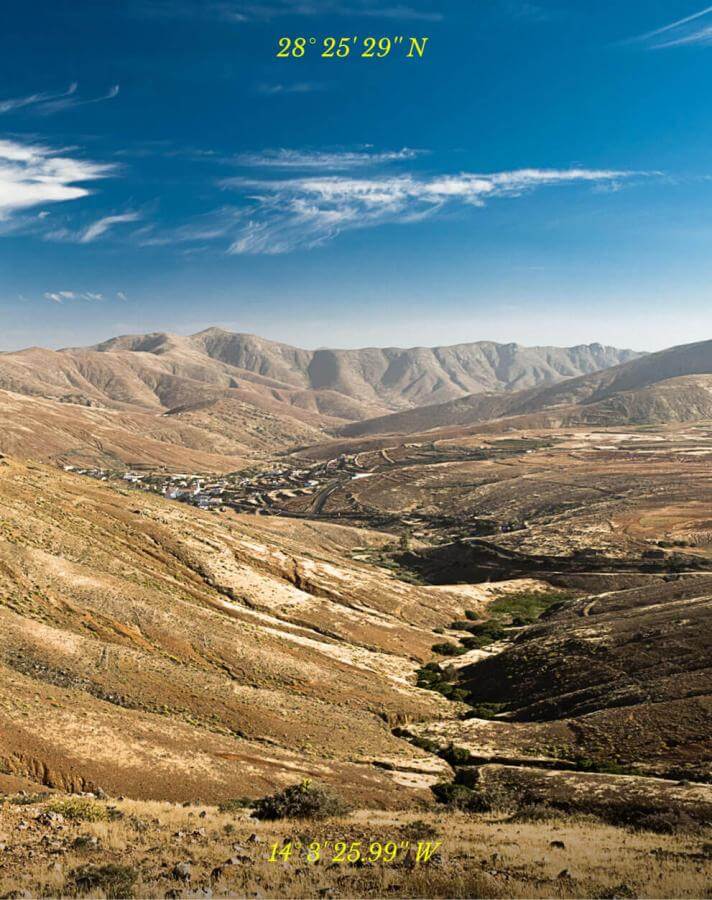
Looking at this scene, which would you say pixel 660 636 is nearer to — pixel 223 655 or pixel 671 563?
pixel 223 655

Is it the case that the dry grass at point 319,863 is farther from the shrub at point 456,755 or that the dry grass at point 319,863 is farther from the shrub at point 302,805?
the shrub at point 456,755

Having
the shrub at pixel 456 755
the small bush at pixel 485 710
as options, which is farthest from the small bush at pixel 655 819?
the small bush at pixel 485 710

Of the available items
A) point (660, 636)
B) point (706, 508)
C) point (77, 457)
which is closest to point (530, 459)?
point (706, 508)

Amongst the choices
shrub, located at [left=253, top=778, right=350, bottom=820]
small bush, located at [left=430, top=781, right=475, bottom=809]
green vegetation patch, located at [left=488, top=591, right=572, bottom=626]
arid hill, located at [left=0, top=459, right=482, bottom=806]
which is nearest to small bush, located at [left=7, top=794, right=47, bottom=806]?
arid hill, located at [left=0, top=459, right=482, bottom=806]

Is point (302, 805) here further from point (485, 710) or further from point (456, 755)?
point (485, 710)

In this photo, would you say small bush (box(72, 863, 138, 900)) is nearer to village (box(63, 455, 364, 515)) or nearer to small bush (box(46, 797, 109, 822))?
small bush (box(46, 797, 109, 822))

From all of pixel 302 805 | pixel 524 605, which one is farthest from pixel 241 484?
pixel 302 805
